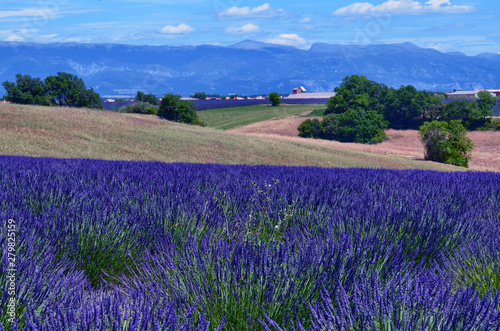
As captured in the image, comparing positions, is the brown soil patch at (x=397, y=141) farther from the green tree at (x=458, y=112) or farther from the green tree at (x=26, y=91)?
the green tree at (x=26, y=91)

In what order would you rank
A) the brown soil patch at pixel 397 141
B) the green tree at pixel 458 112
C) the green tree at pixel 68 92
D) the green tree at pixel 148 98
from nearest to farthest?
1. the brown soil patch at pixel 397 141
2. the green tree at pixel 68 92
3. the green tree at pixel 458 112
4. the green tree at pixel 148 98

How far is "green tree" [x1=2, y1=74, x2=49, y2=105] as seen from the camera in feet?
240

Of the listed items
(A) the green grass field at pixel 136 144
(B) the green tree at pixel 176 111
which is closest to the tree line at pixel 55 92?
(B) the green tree at pixel 176 111

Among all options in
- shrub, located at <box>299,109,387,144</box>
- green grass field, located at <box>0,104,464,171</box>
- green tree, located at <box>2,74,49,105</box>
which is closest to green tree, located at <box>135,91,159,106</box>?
green tree, located at <box>2,74,49,105</box>

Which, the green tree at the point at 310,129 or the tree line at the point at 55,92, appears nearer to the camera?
the green tree at the point at 310,129

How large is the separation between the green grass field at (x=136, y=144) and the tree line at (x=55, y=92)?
1424 inches

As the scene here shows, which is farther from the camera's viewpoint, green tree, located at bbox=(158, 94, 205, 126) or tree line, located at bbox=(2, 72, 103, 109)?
tree line, located at bbox=(2, 72, 103, 109)

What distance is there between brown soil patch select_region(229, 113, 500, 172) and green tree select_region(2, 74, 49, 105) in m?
31.3

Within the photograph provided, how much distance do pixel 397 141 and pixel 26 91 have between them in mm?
57515

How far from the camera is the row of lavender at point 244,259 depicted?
6.46 ft

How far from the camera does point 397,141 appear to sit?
222 ft

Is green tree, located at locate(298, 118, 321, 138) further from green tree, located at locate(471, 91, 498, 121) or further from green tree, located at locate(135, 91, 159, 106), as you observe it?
green tree, located at locate(135, 91, 159, 106)

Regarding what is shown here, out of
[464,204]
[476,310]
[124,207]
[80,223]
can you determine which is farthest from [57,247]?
[464,204]

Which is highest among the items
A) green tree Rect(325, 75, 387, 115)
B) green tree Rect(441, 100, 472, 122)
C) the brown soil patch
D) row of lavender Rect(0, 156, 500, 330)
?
green tree Rect(325, 75, 387, 115)
